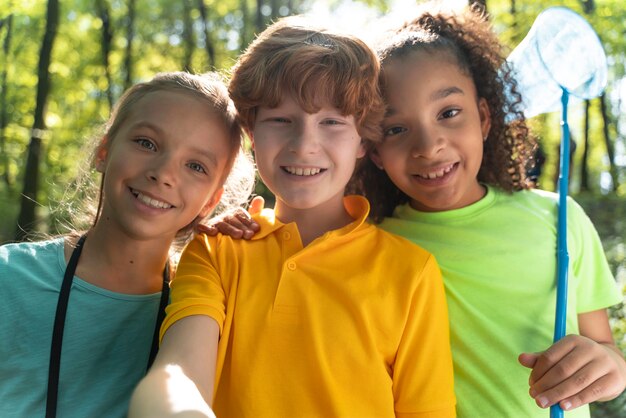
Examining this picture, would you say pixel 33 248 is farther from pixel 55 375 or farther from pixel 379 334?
pixel 379 334

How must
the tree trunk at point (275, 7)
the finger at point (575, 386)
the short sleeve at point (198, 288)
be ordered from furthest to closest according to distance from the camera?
the tree trunk at point (275, 7) < the finger at point (575, 386) < the short sleeve at point (198, 288)

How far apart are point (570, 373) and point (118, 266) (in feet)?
4.92

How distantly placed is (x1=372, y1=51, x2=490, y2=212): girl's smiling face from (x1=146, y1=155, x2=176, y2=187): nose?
71 centimetres

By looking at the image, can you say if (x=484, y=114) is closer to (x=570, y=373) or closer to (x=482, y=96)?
(x=482, y=96)

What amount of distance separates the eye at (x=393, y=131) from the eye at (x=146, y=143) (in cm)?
79

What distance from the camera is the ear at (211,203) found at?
2.42 m

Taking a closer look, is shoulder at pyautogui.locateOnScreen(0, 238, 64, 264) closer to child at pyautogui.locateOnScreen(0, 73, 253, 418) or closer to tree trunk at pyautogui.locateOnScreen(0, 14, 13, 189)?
child at pyautogui.locateOnScreen(0, 73, 253, 418)

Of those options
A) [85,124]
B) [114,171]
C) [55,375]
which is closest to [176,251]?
[114,171]

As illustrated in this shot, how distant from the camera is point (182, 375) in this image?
154 centimetres

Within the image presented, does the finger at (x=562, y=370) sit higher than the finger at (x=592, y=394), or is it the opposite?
the finger at (x=562, y=370)

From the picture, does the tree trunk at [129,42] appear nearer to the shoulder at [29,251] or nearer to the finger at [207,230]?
the shoulder at [29,251]

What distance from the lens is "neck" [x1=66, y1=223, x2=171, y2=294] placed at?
2.26 meters

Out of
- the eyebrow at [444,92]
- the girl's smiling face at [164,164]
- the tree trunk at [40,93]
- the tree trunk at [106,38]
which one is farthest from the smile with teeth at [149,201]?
the tree trunk at [106,38]

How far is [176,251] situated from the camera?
2.57 meters
